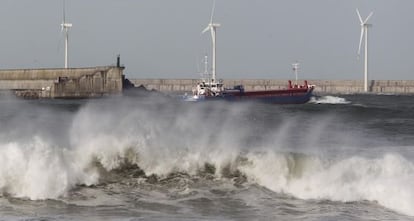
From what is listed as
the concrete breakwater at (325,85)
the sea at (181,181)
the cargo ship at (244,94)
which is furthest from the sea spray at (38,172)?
the concrete breakwater at (325,85)

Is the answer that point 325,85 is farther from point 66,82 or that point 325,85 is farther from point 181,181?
point 181,181

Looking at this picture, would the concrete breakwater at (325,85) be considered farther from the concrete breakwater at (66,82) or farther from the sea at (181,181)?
the sea at (181,181)

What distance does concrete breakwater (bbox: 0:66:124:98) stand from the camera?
247 feet

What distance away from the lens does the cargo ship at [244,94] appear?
70625mm

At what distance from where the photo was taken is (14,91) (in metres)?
81.8

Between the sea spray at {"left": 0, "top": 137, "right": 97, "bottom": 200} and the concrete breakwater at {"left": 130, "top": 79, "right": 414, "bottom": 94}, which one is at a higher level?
the sea spray at {"left": 0, "top": 137, "right": 97, "bottom": 200}

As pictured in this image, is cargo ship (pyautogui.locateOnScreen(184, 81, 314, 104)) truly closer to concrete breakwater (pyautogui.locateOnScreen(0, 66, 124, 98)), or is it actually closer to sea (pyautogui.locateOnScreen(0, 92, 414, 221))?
concrete breakwater (pyautogui.locateOnScreen(0, 66, 124, 98))

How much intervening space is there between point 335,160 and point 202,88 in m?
55.4

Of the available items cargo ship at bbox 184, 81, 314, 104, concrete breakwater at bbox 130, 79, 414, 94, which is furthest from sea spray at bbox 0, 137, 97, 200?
concrete breakwater at bbox 130, 79, 414, 94

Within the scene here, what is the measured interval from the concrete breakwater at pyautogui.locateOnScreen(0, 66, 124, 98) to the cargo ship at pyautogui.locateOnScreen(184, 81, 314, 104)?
8.18 meters

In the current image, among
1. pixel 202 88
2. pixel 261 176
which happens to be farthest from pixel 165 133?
pixel 202 88

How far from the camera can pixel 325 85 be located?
500 ft

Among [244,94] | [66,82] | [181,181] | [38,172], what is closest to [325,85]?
[244,94]

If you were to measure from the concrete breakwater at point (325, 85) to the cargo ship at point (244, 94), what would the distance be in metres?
63.1
